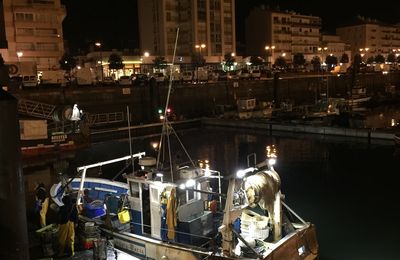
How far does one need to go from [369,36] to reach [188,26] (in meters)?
64.5

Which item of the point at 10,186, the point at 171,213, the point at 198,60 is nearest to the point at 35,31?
the point at 198,60

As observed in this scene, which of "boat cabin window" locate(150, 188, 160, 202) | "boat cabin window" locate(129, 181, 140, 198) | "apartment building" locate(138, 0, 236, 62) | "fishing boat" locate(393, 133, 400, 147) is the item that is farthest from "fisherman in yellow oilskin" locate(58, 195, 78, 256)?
"apartment building" locate(138, 0, 236, 62)

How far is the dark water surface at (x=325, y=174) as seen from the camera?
16312mm

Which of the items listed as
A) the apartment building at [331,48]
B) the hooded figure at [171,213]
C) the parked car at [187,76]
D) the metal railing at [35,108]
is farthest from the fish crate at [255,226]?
the apartment building at [331,48]

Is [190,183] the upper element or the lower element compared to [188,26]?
lower

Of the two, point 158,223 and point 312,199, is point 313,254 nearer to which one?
point 158,223

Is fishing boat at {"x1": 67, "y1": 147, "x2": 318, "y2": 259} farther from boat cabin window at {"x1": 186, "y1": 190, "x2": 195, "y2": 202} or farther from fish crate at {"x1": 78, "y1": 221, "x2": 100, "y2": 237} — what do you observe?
fish crate at {"x1": 78, "y1": 221, "x2": 100, "y2": 237}

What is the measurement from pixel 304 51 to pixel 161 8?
39.8 meters

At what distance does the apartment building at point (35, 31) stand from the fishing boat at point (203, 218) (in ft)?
182

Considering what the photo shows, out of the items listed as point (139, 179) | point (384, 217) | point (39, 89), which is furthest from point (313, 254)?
point (39, 89)

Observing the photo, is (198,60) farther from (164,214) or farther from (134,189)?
(164,214)

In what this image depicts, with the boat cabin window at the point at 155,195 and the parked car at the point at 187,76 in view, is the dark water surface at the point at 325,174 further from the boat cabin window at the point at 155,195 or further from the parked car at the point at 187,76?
the parked car at the point at 187,76

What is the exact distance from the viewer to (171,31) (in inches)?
3248

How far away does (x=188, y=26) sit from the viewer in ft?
268
